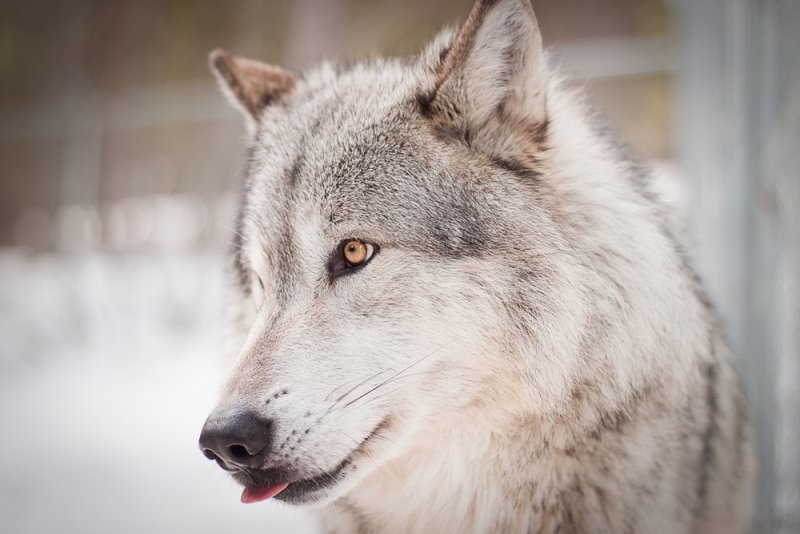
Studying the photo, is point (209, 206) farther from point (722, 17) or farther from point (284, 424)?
point (284, 424)

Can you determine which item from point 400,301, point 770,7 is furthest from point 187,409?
point 770,7

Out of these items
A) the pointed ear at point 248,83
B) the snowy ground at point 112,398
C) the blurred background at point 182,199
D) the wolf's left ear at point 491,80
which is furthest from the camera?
the snowy ground at point 112,398

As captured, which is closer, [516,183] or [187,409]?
[516,183]

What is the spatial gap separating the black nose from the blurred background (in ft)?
3.15

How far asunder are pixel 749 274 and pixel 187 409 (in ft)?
13.7

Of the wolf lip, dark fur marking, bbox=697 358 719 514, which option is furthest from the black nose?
dark fur marking, bbox=697 358 719 514

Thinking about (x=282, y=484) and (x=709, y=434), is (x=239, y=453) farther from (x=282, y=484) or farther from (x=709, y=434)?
(x=709, y=434)

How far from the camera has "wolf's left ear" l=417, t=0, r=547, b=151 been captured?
1.94 m

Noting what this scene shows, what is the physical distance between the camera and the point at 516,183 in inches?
81.0

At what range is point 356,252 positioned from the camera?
201 cm

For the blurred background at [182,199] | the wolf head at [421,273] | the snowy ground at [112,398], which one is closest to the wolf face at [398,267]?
the wolf head at [421,273]

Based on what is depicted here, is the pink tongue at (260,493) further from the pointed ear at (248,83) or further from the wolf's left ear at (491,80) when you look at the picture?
the pointed ear at (248,83)

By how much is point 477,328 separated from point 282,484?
0.66 m

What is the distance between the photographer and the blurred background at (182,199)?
3.51 meters
